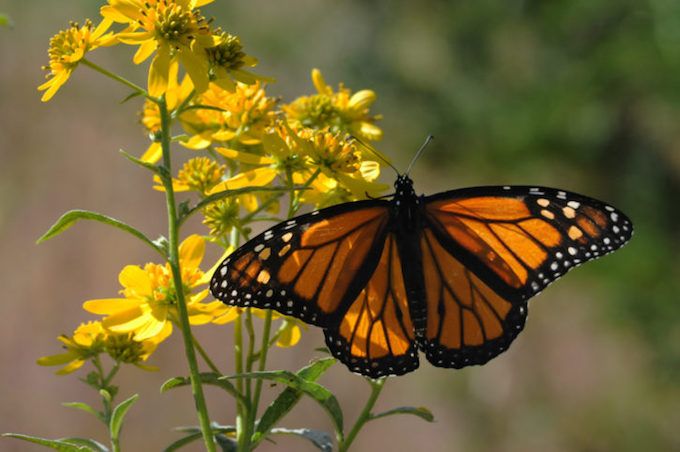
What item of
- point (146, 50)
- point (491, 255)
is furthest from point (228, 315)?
point (491, 255)

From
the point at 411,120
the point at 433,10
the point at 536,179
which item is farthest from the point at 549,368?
the point at 433,10

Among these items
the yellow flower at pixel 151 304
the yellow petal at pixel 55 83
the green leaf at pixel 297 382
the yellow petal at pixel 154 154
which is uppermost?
the yellow petal at pixel 154 154

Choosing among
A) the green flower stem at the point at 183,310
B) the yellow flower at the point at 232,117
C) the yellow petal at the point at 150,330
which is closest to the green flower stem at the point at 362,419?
the green flower stem at the point at 183,310

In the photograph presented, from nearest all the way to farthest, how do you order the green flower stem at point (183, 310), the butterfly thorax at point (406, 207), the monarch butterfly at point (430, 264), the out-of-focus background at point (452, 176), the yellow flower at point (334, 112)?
1. the green flower stem at point (183, 310)
2. the monarch butterfly at point (430, 264)
3. the butterfly thorax at point (406, 207)
4. the yellow flower at point (334, 112)
5. the out-of-focus background at point (452, 176)

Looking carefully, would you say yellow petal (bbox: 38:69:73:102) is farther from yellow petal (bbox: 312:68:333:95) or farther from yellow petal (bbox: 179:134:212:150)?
yellow petal (bbox: 312:68:333:95)

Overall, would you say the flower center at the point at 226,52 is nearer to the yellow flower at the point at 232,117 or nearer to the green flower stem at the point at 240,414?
the yellow flower at the point at 232,117

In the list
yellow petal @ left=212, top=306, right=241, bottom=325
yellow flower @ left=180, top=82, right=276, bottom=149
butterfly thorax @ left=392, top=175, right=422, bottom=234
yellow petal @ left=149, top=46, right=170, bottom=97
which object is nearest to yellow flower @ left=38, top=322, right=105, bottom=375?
yellow petal @ left=212, top=306, right=241, bottom=325

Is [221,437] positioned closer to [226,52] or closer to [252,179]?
[252,179]
